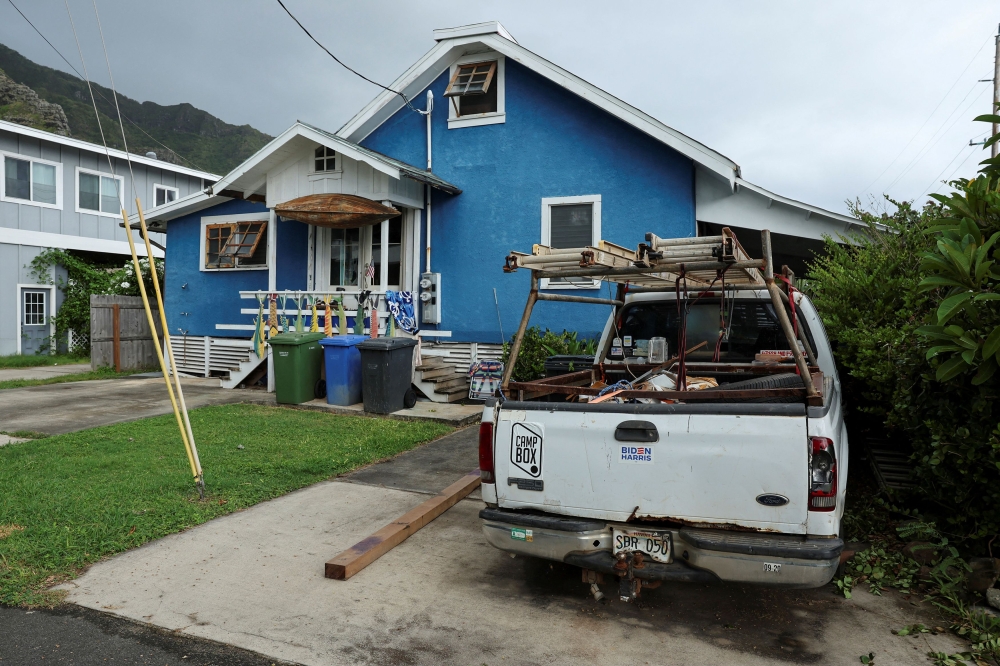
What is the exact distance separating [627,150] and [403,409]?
17.3 ft

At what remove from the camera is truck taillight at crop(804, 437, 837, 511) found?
3027mm

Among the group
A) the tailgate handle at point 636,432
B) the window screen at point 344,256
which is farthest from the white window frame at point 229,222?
the tailgate handle at point 636,432

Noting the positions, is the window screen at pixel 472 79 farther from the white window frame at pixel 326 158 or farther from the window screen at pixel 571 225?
the window screen at pixel 571 225

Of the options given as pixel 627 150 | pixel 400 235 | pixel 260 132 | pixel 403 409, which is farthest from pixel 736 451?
pixel 260 132

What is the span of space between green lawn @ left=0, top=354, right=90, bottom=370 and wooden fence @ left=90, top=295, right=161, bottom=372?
3.19m

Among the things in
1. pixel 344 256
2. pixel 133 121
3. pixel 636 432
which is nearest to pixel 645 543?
pixel 636 432

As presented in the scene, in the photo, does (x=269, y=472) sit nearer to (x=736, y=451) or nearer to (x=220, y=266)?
(x=736, y=451)

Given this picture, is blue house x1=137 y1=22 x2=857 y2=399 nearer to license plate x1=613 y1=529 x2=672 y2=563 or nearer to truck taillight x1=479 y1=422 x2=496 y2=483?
truck taillight x1=479 y1=422 x2=496 y2=483

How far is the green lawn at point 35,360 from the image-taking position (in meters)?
17.5

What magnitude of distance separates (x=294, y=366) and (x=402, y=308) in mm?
2229

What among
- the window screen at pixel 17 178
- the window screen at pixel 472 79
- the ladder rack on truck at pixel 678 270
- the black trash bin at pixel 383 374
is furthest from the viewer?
the window screen at pixel 17 178

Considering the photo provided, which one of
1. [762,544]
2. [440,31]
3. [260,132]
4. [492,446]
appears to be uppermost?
[260,132]

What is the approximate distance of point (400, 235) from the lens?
12367mm

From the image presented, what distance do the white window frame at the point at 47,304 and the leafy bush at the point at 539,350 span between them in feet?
54.1
